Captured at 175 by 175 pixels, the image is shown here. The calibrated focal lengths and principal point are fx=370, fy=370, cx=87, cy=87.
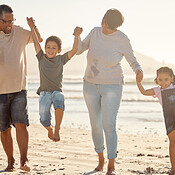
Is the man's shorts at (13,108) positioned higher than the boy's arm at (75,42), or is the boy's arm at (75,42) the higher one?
the boy's arm at (75,42)

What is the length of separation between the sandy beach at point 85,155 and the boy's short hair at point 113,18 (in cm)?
212

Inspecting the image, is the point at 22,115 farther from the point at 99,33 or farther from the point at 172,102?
the point at 172,102

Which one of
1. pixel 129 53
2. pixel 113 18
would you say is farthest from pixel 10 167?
pixel 113 18

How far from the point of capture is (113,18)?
4.99m

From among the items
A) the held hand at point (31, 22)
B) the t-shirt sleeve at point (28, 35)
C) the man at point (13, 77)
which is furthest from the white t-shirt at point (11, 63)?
the held hand at point (31, 22)

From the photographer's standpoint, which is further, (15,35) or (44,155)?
(44,155)

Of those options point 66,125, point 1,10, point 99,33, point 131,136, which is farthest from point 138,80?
point 66,125

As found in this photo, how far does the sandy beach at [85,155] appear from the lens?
18.3ft

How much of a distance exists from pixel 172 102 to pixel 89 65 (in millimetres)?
1263

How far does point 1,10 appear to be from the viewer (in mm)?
4859

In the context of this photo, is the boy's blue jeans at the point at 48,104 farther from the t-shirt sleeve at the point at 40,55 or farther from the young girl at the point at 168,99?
the young girl at the point at 168,99

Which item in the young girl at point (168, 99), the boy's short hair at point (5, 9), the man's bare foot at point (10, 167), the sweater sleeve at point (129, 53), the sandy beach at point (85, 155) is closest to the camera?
the boy's short hair at point (5, 9)

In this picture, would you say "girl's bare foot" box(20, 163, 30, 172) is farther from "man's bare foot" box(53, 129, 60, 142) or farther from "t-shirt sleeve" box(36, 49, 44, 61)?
"t-shirt sleeve" box(36, 49, 44, 61)

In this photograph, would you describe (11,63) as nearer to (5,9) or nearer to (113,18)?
(5,9)
